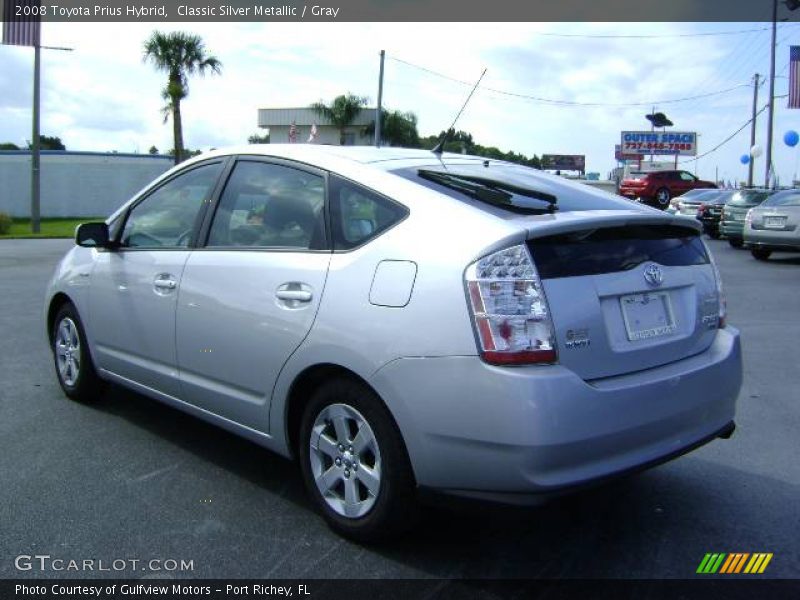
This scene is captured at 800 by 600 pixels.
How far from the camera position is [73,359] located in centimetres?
536

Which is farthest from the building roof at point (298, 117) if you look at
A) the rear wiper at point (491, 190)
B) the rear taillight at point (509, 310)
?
the rear taillight at point (509, 310)

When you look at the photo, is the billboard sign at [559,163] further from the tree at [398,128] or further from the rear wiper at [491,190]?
the tree at [398,128]

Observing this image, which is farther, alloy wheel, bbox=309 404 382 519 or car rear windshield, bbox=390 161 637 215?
car rear windshield, bbox=390 161 637 215

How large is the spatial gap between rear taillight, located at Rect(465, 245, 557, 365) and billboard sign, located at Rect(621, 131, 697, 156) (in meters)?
80.4

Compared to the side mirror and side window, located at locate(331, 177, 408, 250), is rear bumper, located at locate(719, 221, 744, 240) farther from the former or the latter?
side window, located at locate(331, 177, 408, 250)

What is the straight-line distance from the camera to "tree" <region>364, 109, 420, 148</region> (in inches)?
1841

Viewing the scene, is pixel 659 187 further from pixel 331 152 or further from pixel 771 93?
pixel 331 152

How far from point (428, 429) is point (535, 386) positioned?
1.46 ft

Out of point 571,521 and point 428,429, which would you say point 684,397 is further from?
point 428,429

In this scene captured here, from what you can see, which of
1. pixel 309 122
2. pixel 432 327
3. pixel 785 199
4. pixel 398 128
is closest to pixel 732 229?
pixel 785 199

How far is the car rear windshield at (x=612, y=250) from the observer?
306cm

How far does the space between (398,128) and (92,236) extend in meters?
43.5

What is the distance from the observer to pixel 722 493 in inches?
159

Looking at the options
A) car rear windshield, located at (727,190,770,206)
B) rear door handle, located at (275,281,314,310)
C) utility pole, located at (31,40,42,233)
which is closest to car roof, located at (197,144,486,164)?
rear door handle, located at (275,281,314,310)
